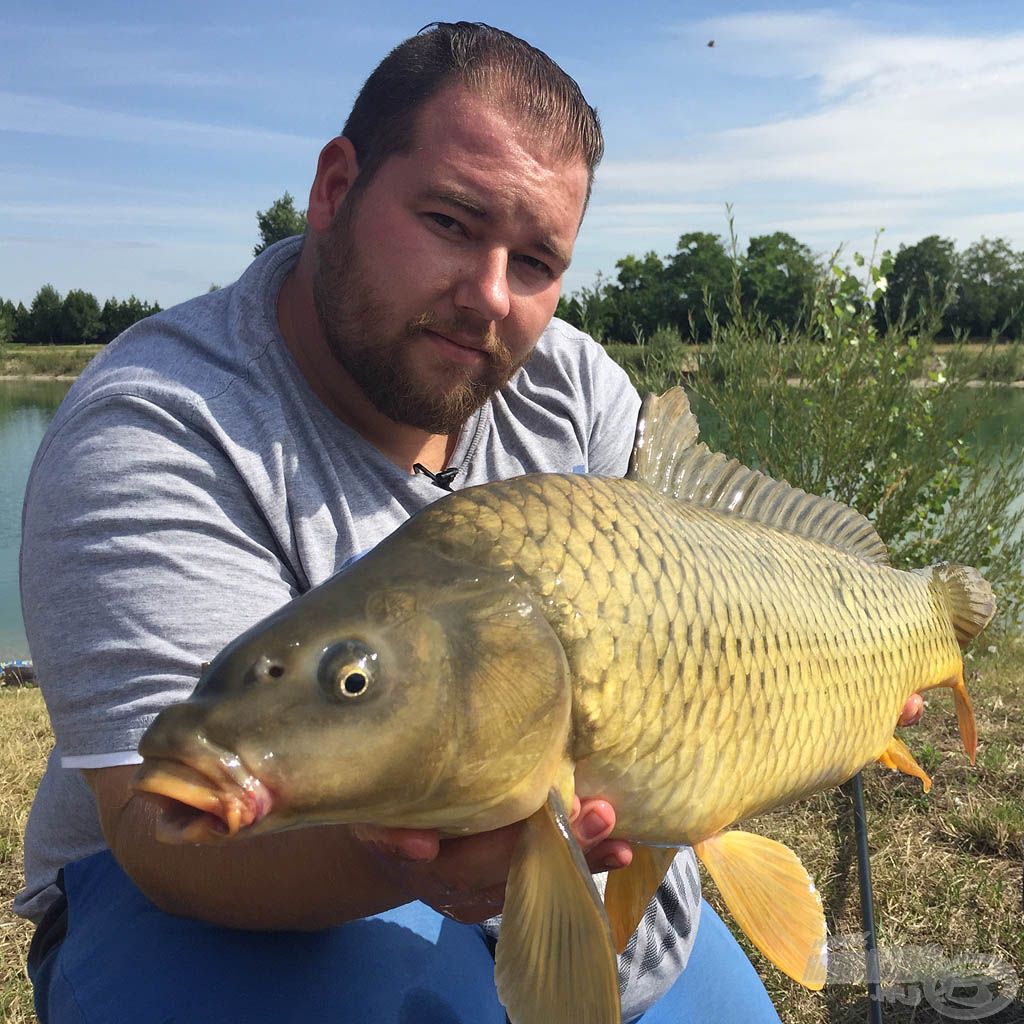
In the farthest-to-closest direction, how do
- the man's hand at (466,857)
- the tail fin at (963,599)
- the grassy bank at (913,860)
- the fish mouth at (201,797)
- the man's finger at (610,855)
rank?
the grassy bank at (913,860)
the tail fin at (963,599)
the man's finger at (610,855)
the man's hand at (466,857)
the fish mouth at (201,797)

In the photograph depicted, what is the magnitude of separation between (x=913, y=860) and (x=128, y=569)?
227cm

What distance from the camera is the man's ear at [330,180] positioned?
1.87 metres

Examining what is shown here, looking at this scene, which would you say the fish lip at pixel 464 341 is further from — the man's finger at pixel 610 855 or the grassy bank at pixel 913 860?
the grassy bank at pixel 913 860

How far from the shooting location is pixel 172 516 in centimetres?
143

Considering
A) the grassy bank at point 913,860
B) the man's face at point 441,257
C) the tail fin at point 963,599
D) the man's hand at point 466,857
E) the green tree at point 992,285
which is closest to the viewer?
the man's hand at point 466,857

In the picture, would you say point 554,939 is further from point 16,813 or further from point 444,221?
point 16,813

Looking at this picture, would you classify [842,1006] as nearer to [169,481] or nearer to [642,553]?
[642,553]

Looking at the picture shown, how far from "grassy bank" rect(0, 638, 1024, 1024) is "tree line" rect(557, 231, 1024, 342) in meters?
1.90

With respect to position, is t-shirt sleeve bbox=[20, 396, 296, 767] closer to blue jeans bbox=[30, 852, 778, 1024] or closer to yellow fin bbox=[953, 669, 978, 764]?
blue jeans bbox=[30, 852, 778, 1024]

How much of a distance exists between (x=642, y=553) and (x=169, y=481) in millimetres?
691

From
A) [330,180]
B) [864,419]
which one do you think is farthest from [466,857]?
[864,419]

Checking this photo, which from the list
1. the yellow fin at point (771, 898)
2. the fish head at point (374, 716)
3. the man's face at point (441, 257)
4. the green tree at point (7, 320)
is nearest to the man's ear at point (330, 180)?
the man's face at point (441, 257)

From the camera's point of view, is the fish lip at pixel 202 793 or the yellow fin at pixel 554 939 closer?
the fish lip at pixel 202 793

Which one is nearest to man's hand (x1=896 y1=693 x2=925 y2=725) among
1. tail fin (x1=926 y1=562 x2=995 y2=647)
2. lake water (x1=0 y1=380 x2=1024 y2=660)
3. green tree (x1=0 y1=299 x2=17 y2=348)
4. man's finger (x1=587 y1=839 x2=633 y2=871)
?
tail fin (x1=926 y1=562 x2=995 y2=647)
